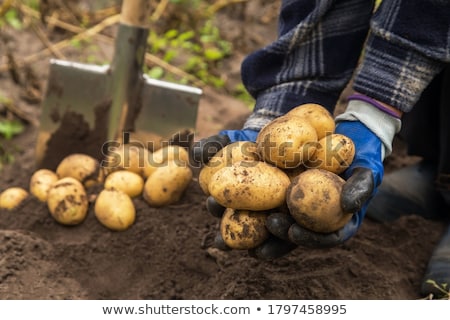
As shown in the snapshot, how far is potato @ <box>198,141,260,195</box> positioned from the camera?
1.34m

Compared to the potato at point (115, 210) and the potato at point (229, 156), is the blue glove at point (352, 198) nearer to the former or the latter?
the potato at point (229, 156)

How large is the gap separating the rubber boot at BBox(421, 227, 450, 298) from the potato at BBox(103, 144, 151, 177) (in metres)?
1.00

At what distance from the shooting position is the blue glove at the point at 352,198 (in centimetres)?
118

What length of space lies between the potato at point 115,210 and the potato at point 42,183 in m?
0.23

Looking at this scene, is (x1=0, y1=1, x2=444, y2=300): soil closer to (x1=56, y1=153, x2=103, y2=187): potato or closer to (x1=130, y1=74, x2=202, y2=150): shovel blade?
(x1=56, y1=153, x2=103, y2=187): potato

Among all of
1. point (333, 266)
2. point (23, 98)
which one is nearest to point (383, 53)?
point (333, 266)

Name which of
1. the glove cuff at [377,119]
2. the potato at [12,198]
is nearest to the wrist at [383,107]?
the glove cuff at [377,119]

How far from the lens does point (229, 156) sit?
53.4 inches

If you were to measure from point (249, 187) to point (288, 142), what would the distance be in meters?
0.13

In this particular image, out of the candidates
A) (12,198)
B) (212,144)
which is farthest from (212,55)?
(212,144)

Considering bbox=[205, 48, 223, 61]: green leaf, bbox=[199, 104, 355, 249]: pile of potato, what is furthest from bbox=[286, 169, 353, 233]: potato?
bbox=[205, 48, 223, 61]: green leaf

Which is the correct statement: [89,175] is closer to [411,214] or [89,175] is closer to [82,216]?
[82,216]

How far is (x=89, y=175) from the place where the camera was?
2002mm
